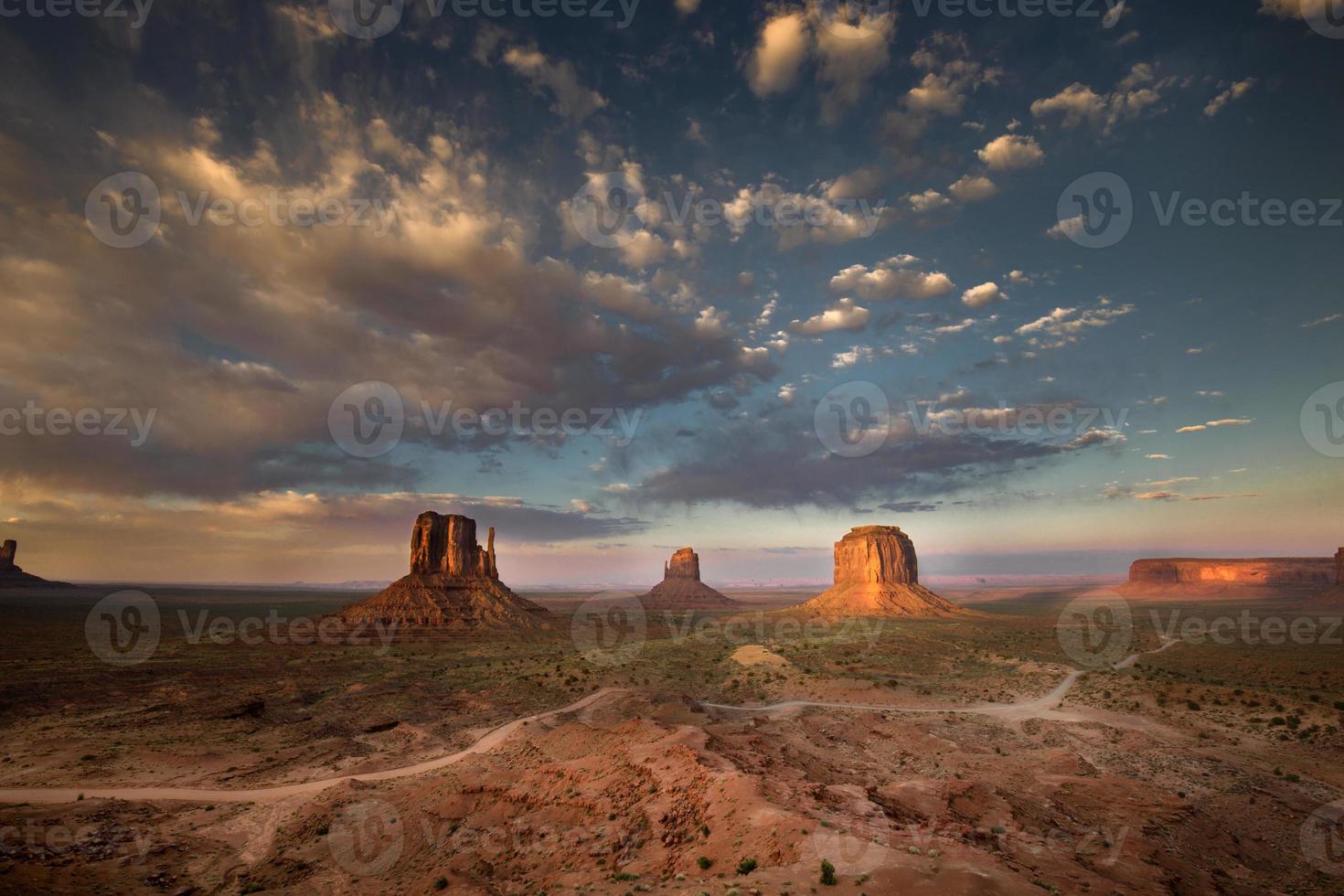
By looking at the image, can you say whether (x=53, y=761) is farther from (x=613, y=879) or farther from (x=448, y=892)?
(x=613, y=879)

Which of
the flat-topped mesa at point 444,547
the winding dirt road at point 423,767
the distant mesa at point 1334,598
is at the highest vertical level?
the flat-topped mesa at point 444,547

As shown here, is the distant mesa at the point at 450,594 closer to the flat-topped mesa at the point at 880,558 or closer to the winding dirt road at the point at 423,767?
the winding dirt road at the point at 423,767

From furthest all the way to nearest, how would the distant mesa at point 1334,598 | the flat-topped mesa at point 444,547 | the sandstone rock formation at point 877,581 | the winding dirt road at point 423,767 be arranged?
the sandstone rock formation at point 877,581 → the distant mesa at point 1334,598 → the flat-topped mesa at point 444,547 → the winding dirt road at point 423,767

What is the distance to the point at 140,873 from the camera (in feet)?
81.5

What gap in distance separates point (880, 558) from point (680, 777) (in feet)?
510

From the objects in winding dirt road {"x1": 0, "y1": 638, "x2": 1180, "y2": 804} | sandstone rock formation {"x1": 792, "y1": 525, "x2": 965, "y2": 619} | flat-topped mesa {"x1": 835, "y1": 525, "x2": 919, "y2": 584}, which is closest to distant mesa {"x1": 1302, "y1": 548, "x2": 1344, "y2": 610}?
sandstone rock formation {"x1": 792, "y1": 525, "x2": 965, "y2": 619}

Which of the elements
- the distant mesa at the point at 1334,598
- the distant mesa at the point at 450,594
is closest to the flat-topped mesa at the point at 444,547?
the distant mesa at the point at 450,594

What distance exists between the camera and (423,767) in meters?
39.2

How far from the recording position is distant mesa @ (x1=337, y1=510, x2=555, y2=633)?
11038 centimetres

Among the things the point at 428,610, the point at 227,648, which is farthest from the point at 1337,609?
the point at 227,648

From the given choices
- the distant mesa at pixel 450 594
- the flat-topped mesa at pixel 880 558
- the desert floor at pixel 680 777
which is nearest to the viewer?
the desert floor at pixel 680 777

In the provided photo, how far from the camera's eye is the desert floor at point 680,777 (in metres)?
21.9

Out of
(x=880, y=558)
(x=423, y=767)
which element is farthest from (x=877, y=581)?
(x=423, y=767)

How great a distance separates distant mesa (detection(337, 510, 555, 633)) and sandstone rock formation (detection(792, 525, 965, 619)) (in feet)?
287
